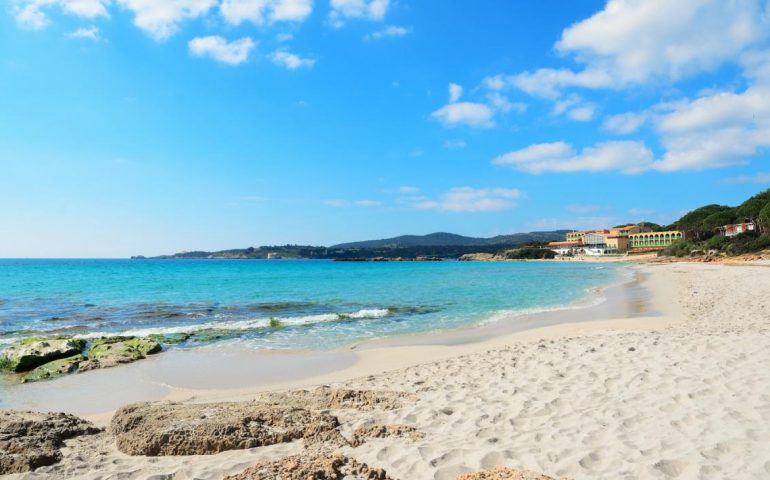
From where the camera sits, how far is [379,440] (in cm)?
487

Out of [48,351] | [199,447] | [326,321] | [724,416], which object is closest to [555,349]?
[724,416]

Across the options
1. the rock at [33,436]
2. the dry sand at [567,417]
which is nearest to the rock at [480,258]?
the dry sand at [567,417]

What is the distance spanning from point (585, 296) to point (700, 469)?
24670mm

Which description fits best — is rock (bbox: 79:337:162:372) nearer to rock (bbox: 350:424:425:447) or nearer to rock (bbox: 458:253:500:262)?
rock (bbox: 350:424:425:447)

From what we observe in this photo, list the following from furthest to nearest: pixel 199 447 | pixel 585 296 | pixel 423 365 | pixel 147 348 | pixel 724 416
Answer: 1. pixel 585 296
2. pixel 147 348
3. pixel 423 365
4. pixel 724 416
5. pixel 199 447

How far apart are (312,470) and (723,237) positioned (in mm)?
89207

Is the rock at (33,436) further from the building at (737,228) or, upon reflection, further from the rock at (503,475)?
the building at (737,228)

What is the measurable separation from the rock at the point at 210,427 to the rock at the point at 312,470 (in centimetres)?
79

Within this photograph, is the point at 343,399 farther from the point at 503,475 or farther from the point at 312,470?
the point at 503,475

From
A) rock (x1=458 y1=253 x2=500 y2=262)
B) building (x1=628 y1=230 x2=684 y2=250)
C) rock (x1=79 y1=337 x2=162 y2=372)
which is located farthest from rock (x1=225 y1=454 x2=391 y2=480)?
rock (x1=458 y1=253 x2=500 y2=262)

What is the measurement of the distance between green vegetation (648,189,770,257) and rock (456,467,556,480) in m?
72.9

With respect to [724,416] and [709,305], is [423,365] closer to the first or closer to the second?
[724,416]

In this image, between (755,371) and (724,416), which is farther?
(755,371)

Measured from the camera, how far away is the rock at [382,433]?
4887 millimetres
